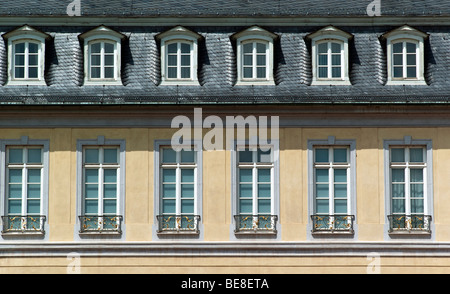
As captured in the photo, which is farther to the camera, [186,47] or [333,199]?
[186,47]

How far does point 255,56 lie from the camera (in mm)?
33219

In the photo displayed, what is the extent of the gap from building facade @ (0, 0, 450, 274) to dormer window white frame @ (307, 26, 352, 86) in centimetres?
5

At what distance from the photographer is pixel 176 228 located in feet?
107

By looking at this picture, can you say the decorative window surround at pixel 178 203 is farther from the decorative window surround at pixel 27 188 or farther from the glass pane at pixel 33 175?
the glass pane at pixel 33 175

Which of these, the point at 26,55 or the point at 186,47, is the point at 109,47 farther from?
the point at 26,55

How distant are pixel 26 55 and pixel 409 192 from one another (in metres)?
12.1

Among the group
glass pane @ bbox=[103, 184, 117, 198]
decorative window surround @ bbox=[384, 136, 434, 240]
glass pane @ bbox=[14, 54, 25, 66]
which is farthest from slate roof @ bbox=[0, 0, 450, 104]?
glass pane @ bbox=[103, 184, 117, 198]

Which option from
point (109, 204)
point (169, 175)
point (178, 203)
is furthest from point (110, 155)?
point (178, 203)

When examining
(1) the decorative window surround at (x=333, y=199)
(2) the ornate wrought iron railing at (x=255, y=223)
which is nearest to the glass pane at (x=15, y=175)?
(2) the ornate wrought iron railing at (x=255, y=223)

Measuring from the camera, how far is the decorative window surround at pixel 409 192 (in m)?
32.3

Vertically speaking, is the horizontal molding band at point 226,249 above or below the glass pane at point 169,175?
below

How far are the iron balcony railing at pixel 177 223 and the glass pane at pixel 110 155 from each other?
2.21 metres

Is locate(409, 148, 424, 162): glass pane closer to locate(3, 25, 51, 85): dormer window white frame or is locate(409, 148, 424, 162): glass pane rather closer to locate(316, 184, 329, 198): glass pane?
locate(316, 184, 329, 198): glass pane

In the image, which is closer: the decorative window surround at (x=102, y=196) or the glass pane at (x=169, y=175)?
the decorative window surround at (x=102, y=196)
